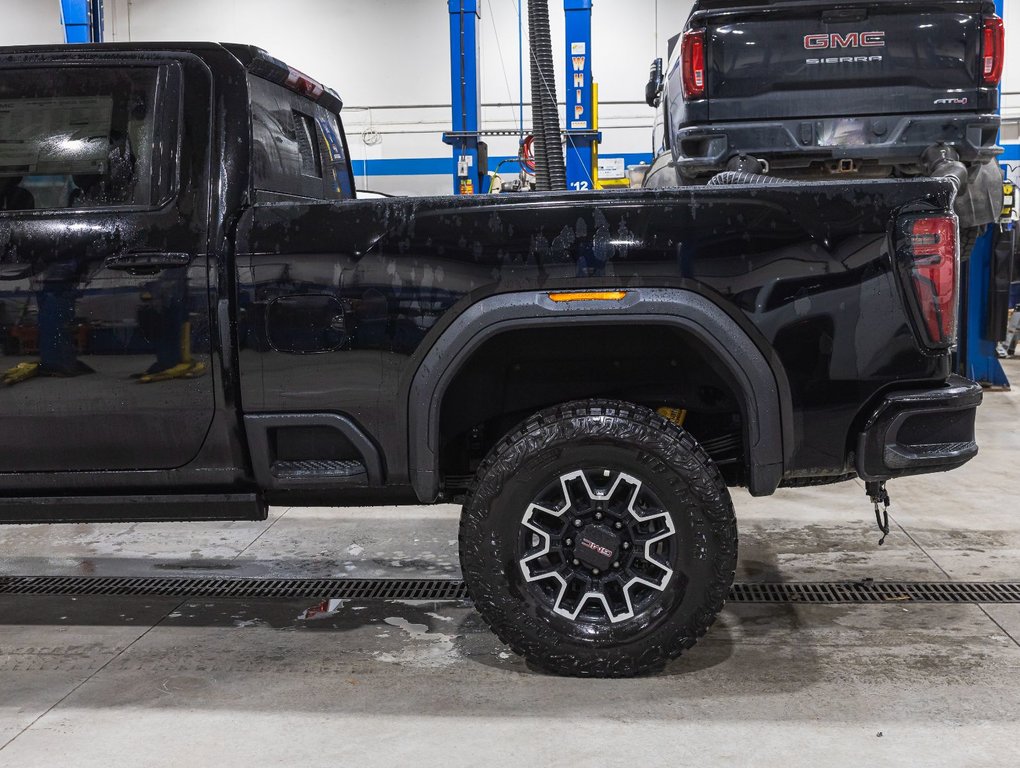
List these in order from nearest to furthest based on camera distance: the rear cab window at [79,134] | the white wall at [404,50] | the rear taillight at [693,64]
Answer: the rear cab window at [79,134]
the rear taillight at [693,64]
the white wall at [404,50]

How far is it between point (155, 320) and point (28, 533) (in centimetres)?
241

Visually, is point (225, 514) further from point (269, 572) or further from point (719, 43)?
point (719, 43)

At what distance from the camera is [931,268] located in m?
2.56

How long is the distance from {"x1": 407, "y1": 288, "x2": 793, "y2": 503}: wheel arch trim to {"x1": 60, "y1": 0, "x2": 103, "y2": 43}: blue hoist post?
867 cm

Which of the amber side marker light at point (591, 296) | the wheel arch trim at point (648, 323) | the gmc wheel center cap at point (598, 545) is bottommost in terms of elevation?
the gmc wheel center cap at point (598, 545)

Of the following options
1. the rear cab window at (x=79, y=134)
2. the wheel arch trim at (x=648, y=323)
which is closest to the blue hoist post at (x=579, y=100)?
the rear cab window at (x=79, y=134)

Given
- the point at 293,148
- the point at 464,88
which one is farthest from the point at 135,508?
the point at 464,88

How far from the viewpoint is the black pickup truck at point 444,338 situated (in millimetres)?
2607

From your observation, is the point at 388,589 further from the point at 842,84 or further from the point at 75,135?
the point at 842,84

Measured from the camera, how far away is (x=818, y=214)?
260 centimetres

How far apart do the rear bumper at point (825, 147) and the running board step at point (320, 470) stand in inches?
135

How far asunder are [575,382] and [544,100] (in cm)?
207

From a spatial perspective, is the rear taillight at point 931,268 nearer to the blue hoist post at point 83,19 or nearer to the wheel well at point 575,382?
the wheel well at point 575,382

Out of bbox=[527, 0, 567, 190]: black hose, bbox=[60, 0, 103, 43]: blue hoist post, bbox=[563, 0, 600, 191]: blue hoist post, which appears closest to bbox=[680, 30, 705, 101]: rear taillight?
bbox=[527, 0, 567, 190]: black hose
